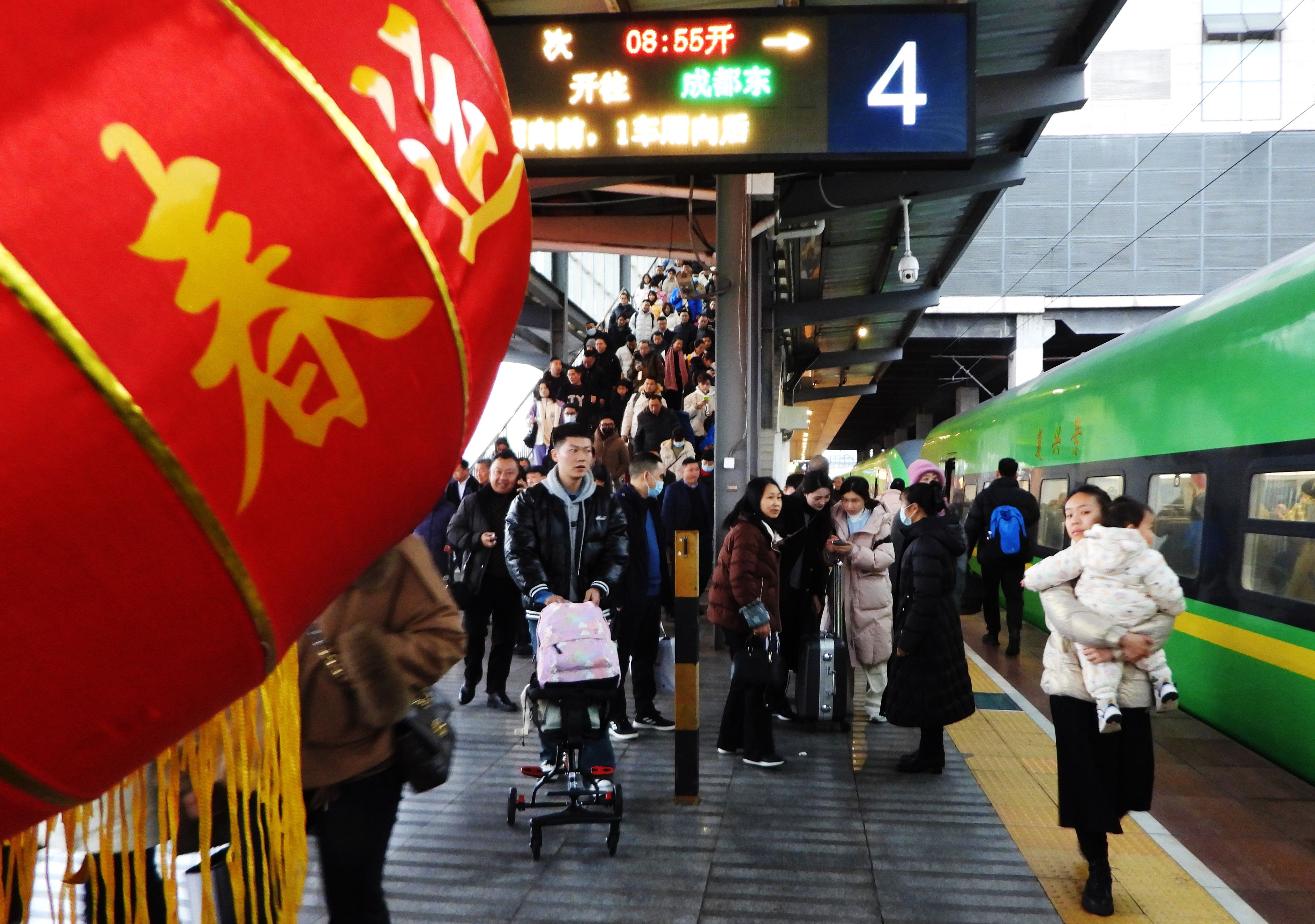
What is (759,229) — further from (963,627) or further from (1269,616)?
(1269,616)

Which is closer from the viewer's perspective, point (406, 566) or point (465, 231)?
point (465, 231)

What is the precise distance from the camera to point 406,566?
8.11 feet

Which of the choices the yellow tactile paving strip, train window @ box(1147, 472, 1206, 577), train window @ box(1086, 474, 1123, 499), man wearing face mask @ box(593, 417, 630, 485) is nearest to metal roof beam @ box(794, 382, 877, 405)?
man wearing face mask @ box(593, 417, 630, 485)

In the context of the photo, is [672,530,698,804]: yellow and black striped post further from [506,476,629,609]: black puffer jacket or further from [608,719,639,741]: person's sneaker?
[608,719,639,741]: person's sneaker

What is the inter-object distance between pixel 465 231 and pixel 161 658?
0.36 metres

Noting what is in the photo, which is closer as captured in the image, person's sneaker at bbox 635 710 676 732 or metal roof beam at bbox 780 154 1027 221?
person's sneaker at bbox 635 710 676 732

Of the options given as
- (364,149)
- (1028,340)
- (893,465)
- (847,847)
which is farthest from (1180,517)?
(1028,340)

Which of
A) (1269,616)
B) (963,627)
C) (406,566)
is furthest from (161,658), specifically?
(963,627)

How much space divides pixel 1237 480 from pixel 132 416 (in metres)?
6.89

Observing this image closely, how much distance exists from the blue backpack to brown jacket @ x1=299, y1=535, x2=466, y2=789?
27.0 feet

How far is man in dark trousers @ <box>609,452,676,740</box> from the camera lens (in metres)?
6.27

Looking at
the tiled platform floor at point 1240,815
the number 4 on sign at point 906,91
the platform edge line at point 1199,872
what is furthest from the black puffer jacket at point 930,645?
the number 4 on sign at point 906,91

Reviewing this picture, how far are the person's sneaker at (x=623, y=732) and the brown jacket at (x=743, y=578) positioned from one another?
981 millimetres

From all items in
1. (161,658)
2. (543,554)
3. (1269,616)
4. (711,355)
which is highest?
(711,355)
